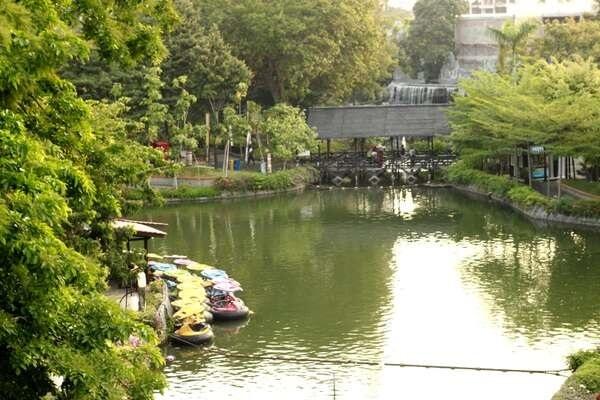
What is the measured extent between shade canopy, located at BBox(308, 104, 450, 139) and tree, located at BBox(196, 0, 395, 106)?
2.89m

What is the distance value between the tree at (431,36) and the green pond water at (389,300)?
35.8m

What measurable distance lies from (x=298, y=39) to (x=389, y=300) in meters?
32.7

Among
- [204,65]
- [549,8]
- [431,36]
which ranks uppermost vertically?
[549,8]

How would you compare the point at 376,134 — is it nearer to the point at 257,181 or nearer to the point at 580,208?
the point at 257,181

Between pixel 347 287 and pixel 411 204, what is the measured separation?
18568 mm

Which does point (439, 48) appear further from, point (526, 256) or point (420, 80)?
point (526, 256)

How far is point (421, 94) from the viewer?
72375 millimetres

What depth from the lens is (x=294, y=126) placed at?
56.5 metres

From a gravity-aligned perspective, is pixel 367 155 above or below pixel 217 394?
above

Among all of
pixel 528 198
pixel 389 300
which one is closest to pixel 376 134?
pixel 528 198

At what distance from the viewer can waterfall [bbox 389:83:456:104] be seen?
70.6m

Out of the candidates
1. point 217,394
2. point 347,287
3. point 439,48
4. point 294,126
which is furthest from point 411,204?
point 439,48

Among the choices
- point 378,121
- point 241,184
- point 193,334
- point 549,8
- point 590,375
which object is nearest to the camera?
point 590,375

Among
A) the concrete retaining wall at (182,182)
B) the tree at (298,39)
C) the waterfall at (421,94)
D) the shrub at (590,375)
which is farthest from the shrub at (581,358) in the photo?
the waterfall at (421,94)
